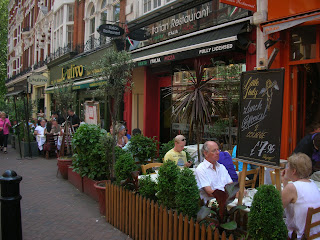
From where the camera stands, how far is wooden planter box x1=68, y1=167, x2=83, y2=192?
7.14 meters

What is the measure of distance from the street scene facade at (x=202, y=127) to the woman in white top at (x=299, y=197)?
0.01m

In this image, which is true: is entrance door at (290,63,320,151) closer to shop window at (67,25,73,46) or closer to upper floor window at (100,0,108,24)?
upper floor window at (100,0,108,24)

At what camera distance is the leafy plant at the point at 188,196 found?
347 centimetres

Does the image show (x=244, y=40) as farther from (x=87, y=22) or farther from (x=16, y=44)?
(x=16, y=44)

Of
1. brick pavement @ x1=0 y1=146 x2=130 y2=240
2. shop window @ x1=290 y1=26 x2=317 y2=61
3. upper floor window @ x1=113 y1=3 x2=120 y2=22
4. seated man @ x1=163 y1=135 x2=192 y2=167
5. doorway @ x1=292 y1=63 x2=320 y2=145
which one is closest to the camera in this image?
brick pavement @ x1=0 y1=146 x2=130 y2=240

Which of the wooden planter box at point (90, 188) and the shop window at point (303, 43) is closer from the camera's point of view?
the wooden planter box at point (90, 188)

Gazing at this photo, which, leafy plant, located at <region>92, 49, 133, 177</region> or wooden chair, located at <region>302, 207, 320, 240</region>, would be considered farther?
leafy plant, located at <region>92, 49, 133, 177</region>

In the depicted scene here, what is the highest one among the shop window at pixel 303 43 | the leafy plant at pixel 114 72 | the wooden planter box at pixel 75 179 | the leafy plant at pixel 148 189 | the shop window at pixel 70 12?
the shop window at pixel 70 12

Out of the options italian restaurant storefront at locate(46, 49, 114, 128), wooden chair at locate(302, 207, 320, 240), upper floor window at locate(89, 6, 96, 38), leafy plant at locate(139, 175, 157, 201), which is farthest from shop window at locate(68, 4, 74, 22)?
wooden chair at locate(302, 207, 320, 240)

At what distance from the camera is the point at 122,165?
4980 millimetres

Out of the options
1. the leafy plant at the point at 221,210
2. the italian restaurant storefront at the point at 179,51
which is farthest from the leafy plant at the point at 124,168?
the italian restaurant storefront at the point at 179,51

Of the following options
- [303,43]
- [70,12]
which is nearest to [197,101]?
[303,43]

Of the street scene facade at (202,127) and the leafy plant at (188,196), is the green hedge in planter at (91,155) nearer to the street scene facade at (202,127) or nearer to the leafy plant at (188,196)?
the street scene facade at (202,127)

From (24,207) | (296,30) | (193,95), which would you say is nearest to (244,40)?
(296,30)
